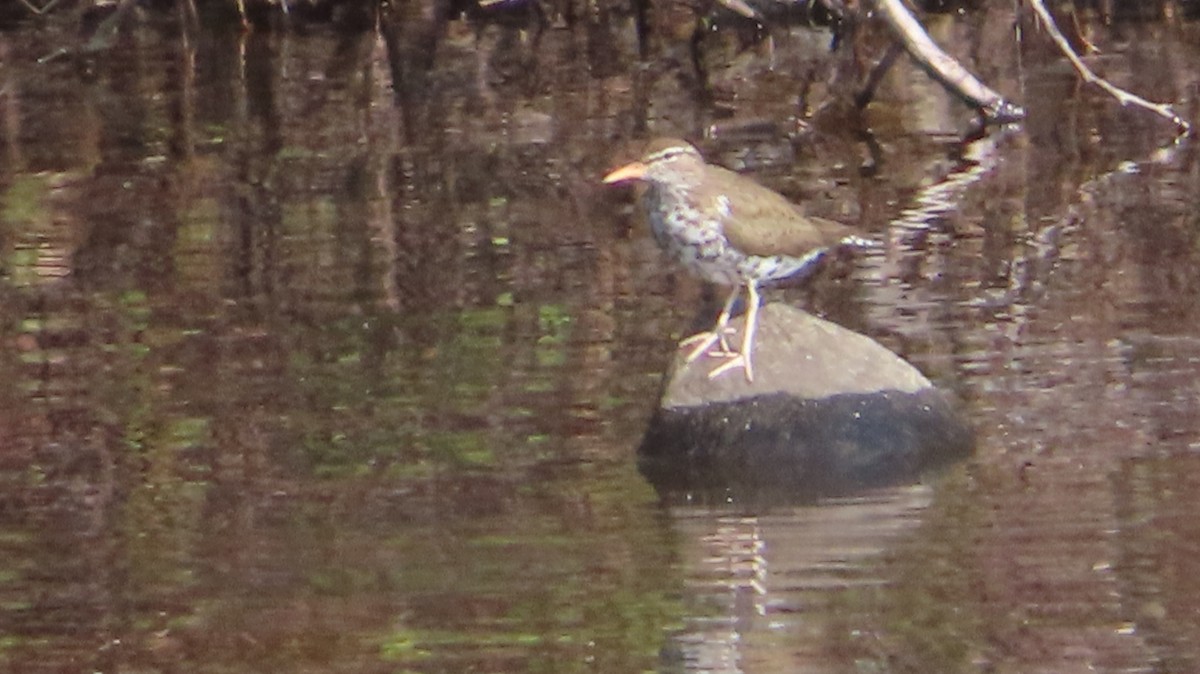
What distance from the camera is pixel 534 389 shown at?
9.62 m

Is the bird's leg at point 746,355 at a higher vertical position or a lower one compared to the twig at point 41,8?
lower

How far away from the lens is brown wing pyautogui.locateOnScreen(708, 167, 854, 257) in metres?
8.73

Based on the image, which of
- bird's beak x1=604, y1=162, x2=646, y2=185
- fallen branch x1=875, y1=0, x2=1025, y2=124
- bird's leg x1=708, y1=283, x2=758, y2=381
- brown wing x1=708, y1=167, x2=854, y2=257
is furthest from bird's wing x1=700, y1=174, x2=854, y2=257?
fallen branch x1=875, y1=0, x2=1025, y2=124

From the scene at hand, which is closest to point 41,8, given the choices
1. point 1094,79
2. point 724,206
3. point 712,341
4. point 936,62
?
point 936,62

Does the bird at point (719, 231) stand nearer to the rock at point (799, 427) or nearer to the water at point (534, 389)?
the rock at point (799, 427)

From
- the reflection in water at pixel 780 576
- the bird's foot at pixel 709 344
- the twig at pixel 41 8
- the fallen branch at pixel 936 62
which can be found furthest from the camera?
the twig at pixel 41 8

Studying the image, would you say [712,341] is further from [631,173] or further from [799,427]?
→ [631,173]

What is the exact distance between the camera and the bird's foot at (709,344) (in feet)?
28.4

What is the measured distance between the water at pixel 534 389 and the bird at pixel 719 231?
0.61 meters

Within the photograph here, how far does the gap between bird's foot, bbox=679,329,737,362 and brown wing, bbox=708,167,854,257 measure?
1.07 feet

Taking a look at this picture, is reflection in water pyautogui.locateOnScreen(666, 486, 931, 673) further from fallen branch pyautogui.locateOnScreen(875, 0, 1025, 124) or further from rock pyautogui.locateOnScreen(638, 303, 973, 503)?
fallen branch pyautogui.locateOnScreen(875, 0, 1025, 124)

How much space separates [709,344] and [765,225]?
51 cm

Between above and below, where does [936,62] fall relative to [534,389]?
above

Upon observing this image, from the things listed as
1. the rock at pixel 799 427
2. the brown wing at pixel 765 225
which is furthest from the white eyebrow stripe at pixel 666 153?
the rock at pixel 799 427
